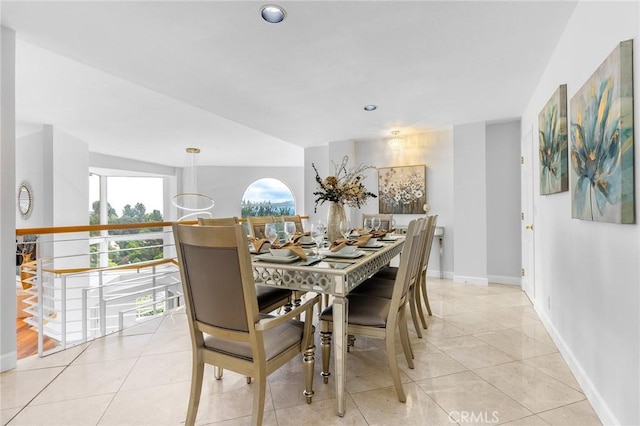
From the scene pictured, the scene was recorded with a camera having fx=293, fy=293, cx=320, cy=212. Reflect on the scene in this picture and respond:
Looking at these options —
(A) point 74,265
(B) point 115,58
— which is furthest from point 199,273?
(A) point 74,265

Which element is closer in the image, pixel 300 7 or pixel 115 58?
pixel 300 7

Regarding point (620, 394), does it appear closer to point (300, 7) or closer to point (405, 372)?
point (405, 372)

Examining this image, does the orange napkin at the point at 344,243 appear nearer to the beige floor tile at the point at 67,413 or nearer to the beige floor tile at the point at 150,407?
the beige floor tile at the point at 150,407

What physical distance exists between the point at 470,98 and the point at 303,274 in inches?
119

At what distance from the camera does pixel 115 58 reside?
2400mm

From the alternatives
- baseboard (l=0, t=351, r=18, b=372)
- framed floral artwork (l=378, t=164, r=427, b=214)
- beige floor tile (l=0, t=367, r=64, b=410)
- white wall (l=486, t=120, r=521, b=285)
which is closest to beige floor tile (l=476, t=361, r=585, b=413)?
white wall (l=486, t=120, r=521, b=285)

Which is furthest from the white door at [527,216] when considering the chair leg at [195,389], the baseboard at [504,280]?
the chair leg at [195,389]

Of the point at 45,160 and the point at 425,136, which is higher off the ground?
the point at 425,136

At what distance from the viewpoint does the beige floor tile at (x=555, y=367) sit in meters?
1.88

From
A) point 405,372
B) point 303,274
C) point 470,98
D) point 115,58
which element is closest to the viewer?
point 303,274

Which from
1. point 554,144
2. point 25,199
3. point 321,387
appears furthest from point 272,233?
point 25,199

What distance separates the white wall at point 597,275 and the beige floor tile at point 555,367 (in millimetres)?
55

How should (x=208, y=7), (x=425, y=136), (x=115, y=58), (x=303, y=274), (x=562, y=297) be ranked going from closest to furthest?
(x=303, y=274) → (x=208, y=7) → (x=562, y=297) → (x=115, y=58) → (x=425, y=136)

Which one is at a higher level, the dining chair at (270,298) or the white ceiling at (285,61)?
the white ceiling at (285,61)
